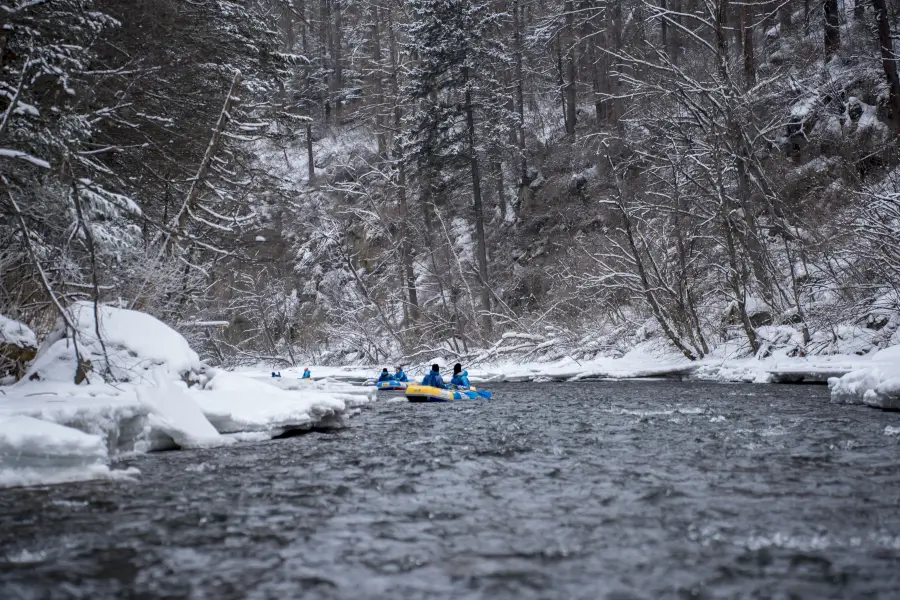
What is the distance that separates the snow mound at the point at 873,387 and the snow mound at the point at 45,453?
10342 mm

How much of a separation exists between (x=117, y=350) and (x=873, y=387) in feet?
36.4

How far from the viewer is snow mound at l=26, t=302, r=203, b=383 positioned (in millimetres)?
9320

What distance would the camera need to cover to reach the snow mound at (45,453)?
6629mm

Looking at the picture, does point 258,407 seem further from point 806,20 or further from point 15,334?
point 806,20

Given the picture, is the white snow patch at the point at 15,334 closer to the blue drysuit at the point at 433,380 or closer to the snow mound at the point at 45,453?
the snow mound at the point at 45,453

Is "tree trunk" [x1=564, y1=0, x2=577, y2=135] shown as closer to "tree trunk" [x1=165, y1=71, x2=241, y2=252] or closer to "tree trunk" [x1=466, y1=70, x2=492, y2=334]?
"tree trunk" [x1=466, y1=70, x2=492, y2=334]

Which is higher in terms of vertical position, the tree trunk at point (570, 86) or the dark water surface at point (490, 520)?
the tree trunk at point (570, 86)

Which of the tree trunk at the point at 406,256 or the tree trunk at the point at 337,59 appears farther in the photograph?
the tree trunk at the point at 337,59

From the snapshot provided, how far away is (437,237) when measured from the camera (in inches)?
1437

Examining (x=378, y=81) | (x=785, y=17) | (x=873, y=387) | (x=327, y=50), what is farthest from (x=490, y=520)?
(x=327, y=50)

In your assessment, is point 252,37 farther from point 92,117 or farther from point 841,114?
point 841,114

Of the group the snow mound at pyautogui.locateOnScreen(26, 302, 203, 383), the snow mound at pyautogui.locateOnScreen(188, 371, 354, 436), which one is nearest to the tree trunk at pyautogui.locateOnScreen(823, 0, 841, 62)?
the snow mound at pyautogui.locateOnScreen(188, 371, 354, 436)

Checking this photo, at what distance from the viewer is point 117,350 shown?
9930 millimetres

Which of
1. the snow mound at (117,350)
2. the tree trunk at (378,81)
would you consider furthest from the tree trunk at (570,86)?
the snow mound at (117,350)
